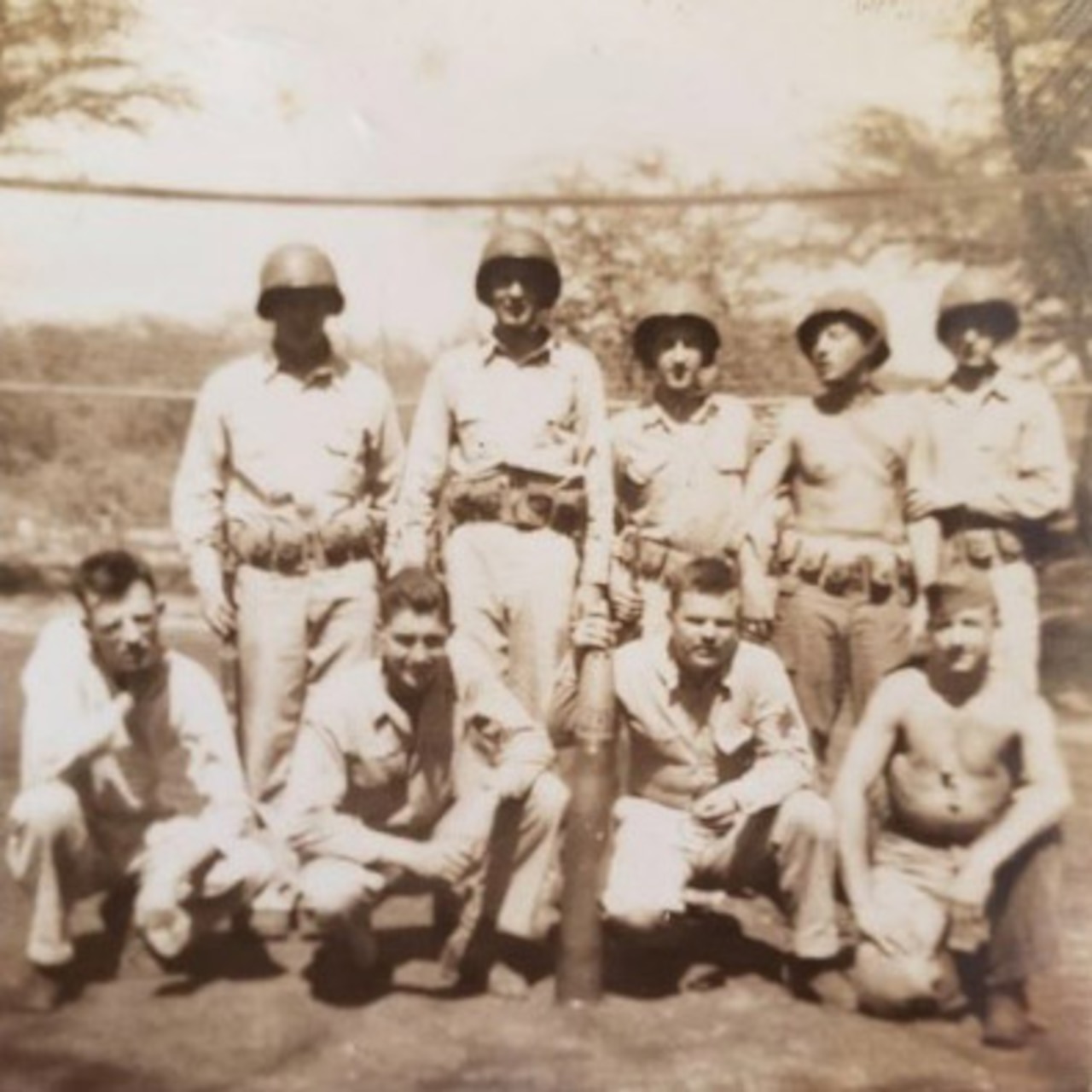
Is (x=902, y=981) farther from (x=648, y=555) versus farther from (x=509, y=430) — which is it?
(x=509, y=430)

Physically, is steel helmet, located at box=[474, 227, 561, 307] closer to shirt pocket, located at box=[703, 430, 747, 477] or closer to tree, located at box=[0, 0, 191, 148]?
shirt pocket, located at box=[703, 430, 747, 477]

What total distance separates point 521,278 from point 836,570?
904mm

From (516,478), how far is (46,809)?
1129mm

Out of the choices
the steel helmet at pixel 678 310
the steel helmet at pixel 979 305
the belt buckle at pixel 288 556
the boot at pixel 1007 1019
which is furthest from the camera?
the steel helmet at pixel 979 305

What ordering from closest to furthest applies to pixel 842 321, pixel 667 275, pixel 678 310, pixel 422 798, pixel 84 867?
1. pixel 84 867
2. pixel 422 798
3. pixel 678 310
4. pixel 842 321
5. pixel 667 275

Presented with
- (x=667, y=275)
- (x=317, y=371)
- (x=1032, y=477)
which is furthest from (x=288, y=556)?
(x=667, y=275)

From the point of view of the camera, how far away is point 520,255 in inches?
121

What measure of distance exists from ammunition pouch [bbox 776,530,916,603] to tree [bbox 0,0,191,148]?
164 centimetres

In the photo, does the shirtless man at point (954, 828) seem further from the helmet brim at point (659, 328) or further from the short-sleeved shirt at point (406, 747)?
the helmet brim at point (659, 328)

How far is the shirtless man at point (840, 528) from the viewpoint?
307 centimetres

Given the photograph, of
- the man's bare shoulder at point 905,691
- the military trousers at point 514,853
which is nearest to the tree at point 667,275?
the man's bare shoulder at point 905,691

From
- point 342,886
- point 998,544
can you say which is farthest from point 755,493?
point 342,886

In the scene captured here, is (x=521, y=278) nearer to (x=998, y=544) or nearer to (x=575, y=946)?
(x=998, y=544)

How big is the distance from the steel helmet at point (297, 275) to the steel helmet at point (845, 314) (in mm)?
1031
